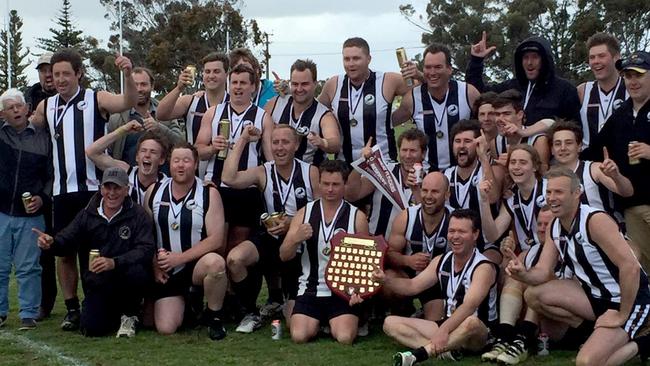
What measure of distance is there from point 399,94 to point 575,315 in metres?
2.77

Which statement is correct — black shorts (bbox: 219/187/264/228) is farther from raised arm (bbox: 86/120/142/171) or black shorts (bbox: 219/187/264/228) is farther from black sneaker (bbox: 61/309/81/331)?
black sneaker (bbox: 61/309/81/331)

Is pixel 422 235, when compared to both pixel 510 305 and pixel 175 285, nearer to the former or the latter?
pixel 510 305

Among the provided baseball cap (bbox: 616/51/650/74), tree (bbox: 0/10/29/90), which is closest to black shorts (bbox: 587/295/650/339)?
baseball cap (bbox: 616/51/650/74)

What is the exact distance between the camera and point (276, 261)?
7.86 meters

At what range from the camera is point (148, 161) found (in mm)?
7672

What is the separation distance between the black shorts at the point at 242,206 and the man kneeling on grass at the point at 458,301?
1.57 meters

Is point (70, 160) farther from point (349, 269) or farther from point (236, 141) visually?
point (349, 269)

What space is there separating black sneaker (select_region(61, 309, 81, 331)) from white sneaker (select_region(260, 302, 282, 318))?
1.64m

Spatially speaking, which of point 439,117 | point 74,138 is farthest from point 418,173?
point 74,138

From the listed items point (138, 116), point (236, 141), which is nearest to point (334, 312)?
point (236, 141)

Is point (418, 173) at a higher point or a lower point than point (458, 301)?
higher

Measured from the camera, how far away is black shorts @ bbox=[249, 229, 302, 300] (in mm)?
7718

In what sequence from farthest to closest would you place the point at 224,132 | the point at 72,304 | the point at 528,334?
the point at 72,304 < the point at 224,132 < the point at 528,334

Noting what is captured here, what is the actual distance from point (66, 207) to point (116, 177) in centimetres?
78
